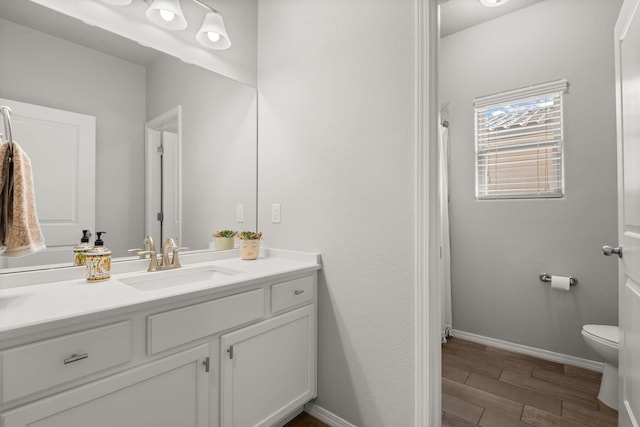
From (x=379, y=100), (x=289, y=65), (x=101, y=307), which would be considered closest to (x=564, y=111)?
(x=379, y=100)

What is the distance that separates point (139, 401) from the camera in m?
1.05

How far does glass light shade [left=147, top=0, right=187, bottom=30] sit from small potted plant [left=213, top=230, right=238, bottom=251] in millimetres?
1136

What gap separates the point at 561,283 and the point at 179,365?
8.18 ft

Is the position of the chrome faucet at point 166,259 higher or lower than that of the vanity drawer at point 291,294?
higher

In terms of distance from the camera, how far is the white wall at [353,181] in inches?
57.2

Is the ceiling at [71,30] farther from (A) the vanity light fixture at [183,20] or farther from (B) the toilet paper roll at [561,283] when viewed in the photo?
(B) the toilet paper roll at [561,283]

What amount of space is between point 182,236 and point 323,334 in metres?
0.96

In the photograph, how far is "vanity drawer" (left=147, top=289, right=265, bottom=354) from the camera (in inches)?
42.7

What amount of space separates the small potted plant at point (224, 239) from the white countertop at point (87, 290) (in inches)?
6.0

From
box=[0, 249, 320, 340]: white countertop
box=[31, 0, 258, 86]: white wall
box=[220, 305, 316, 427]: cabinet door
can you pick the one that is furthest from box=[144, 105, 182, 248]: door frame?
box=[220, 305, 316, 427]: cabinet door

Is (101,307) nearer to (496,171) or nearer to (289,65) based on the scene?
(289,65)

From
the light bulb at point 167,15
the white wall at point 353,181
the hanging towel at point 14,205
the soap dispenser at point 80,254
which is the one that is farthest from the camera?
the light bulb at point 167,15

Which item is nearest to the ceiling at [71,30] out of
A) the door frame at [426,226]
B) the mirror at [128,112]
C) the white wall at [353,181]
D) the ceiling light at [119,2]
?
the mirror at [128,112]

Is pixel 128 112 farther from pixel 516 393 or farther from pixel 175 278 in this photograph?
pixel 516 393
